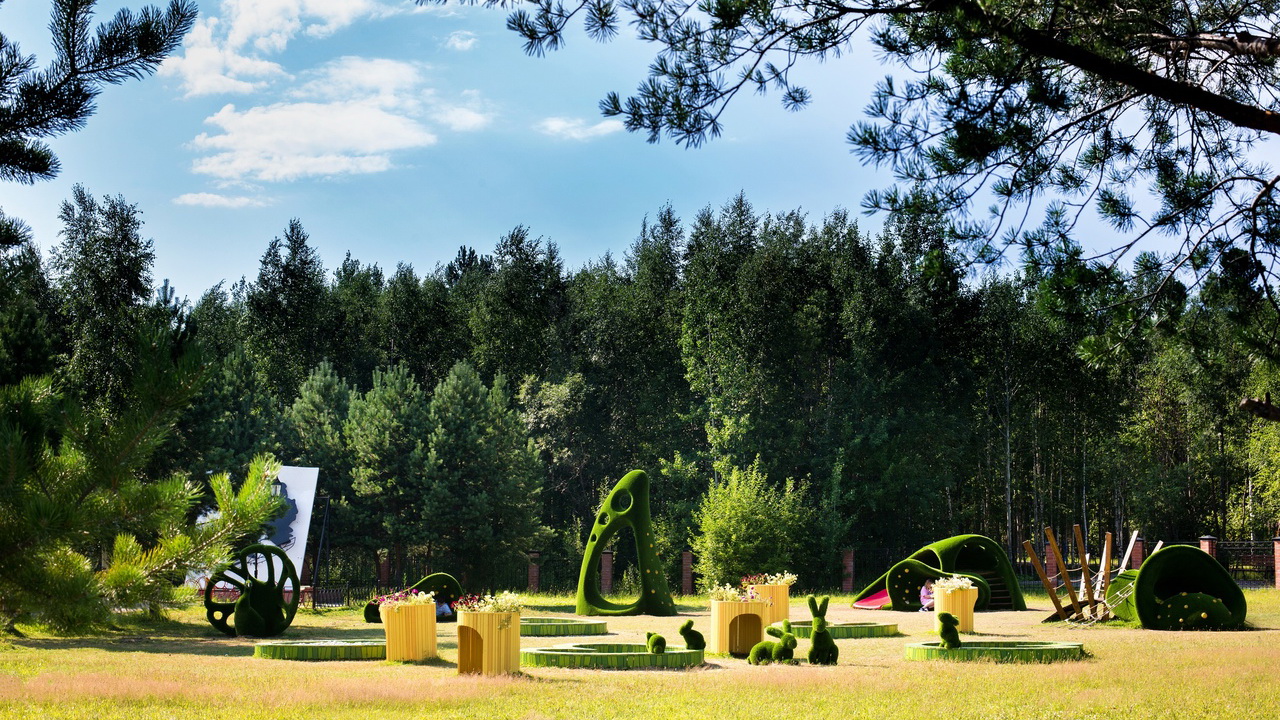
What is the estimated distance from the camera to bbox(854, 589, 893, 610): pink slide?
76.6ft

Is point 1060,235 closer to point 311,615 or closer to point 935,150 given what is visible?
point 935,150

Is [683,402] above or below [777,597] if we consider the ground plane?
above

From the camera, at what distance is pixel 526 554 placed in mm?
32531

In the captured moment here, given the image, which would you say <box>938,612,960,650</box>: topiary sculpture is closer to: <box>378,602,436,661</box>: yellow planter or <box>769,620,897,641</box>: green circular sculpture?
<box>769,620,897,641</box>: green circular sculpture

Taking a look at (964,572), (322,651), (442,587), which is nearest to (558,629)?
(442,587)

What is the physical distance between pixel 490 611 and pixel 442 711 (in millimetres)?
2523

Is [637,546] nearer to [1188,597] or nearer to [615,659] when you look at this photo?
[615,659]

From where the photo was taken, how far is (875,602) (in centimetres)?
2383

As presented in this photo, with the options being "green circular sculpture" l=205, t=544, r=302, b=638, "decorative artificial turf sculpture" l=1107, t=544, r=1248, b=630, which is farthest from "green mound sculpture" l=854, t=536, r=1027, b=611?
"green circular sculpture" l=205, t=544, r=302, b=638

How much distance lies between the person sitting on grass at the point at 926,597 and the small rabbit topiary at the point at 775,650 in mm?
9759

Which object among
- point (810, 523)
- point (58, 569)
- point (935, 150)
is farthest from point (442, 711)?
point (810, 523)

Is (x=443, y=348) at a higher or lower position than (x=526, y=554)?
higher

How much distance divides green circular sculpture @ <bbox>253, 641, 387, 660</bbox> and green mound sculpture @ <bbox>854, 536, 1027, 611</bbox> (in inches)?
450

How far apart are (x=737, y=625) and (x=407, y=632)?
433 cm
